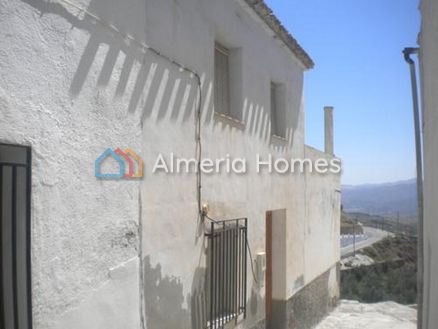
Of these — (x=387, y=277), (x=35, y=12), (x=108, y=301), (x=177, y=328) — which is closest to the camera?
(x=35, y=12)

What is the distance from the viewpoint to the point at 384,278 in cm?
1953

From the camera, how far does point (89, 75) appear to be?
3.25 m

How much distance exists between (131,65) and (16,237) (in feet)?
5.84

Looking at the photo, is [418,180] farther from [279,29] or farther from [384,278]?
[384,278]

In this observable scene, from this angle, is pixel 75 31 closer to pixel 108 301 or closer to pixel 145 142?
pixel 145 142

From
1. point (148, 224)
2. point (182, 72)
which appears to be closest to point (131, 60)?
point (182, 72)

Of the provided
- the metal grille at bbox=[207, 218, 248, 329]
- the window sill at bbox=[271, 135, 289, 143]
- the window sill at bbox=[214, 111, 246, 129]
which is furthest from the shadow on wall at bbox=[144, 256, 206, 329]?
the window sill at bbox=[271, 135, 289, 143]

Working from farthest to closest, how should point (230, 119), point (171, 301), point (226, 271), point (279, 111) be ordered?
A: point (279, 111)
point (230, 119)
point (226, 271)
point (171, 301)

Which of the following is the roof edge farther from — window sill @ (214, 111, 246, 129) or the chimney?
the chimney

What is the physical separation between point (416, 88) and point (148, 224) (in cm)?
536

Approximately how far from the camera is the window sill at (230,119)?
18.1 ft

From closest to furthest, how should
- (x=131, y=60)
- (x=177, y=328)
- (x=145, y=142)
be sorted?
1. (x=131, y=60)
2. (x=145, y=142)
3. (x=177, y=328)

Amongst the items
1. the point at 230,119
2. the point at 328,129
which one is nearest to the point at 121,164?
the point at 230,119

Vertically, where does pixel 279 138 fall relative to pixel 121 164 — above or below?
above
